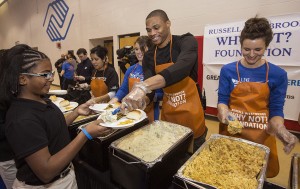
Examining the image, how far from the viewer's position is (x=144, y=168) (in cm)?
85

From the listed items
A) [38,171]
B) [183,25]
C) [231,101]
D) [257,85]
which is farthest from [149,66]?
[183,25]

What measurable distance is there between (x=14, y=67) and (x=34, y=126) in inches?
12.0

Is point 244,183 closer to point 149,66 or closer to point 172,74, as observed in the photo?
point 172,74

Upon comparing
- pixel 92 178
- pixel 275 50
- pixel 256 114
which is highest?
pixel 275 50

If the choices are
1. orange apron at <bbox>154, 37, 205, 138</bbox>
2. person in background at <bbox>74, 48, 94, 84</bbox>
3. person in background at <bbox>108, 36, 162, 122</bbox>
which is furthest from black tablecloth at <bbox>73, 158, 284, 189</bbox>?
person in background at <bbox>74, 48, 94, 84</bbox>

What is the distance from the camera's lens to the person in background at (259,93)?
4.14 feet

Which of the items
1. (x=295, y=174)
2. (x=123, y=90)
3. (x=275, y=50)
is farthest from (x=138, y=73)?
(x=275, y=50)

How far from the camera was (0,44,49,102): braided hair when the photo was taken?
0.91m

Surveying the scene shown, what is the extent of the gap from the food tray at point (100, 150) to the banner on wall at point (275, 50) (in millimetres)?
2962

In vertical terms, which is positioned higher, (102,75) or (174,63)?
(174,63)

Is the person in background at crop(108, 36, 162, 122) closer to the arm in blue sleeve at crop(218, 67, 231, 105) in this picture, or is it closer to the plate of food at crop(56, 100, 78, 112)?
the plate of food at crop(56, 100, 78, 112)

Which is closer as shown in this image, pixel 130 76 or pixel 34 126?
pixel 34 126

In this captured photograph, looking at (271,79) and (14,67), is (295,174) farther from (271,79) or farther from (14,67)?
(14,67)

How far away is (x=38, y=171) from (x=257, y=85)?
4.54 ft
